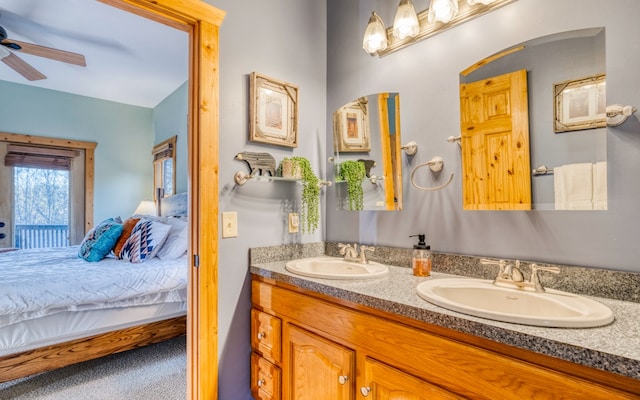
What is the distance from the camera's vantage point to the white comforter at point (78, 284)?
192 centimetres

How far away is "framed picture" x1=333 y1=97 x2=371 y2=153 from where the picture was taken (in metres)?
1.79

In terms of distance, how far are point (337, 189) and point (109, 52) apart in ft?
9.53

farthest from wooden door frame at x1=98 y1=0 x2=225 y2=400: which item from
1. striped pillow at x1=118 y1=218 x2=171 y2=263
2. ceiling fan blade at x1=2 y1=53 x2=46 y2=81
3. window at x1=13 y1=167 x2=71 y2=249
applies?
window at x1=13 y1=167 x2=71 y2=249

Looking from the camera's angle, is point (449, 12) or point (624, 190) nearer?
point (624, 190)

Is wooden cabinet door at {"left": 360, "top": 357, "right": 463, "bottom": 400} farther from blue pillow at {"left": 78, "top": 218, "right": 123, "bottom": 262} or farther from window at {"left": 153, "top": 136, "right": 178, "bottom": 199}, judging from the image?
window at {"left": 153, "top": 136, "right": 178, "bottom": 199}

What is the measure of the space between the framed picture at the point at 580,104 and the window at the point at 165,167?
12.7ft

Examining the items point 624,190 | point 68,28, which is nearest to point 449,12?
point 624,190

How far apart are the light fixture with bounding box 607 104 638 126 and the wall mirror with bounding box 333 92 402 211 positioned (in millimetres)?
784

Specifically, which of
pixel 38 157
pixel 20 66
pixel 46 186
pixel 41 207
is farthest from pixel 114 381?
pixel 38 157

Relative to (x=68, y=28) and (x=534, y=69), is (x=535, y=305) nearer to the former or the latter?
(x=534, y=69)

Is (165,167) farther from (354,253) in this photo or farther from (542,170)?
(542,170)

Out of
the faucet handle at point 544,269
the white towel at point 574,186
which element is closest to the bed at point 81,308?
the faucet handle at point 544,269

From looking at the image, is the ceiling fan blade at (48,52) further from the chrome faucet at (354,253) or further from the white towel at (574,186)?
the white towel at (574,186)

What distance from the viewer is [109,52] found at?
3213 mm
